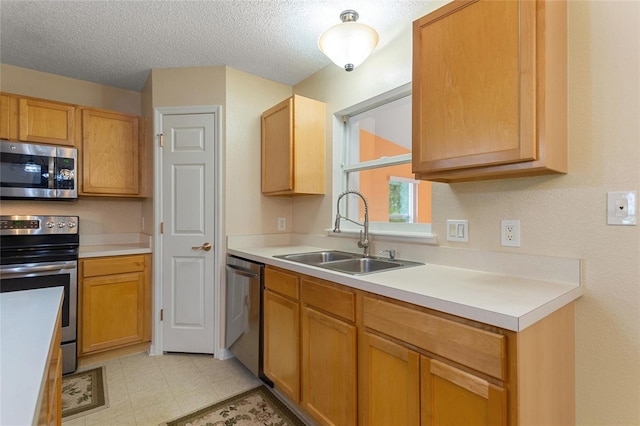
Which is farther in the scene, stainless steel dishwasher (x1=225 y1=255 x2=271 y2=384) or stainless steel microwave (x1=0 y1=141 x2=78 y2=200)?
stainless steel microwave (x1=0 y1=141 x2=78 y2=200)

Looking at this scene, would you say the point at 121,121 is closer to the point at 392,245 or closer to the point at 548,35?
the point at 392,245

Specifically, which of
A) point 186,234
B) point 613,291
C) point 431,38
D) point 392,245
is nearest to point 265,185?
point 186,234

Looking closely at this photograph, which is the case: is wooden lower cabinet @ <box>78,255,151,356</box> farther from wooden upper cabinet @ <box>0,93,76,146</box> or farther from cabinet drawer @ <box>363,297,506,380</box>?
cabinet drawer @ <box>363,297,506,380</box>

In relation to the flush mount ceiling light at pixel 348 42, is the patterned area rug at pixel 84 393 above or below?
below

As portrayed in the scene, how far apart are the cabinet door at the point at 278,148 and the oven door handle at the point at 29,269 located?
156 centimetres

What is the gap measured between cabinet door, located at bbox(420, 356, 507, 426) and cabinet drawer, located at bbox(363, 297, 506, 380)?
0.05m

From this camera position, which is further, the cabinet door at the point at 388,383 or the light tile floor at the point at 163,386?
the light tile floor at the point at 163,386

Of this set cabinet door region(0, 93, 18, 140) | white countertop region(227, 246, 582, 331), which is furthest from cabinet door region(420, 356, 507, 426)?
cabinet door region(0, 93, 18, 140)

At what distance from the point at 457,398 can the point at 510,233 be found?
2.64 ft

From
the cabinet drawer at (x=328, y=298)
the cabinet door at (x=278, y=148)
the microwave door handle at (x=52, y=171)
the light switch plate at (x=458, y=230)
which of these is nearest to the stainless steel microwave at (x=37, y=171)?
the microwave door handle at (x=52, y=171)

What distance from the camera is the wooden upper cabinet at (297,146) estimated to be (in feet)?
7.97

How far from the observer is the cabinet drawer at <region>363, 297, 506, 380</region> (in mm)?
955

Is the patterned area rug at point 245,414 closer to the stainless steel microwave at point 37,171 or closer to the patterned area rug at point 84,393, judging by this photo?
the patterned area rug at point 84,393

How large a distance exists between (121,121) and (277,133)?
145 centimetres
